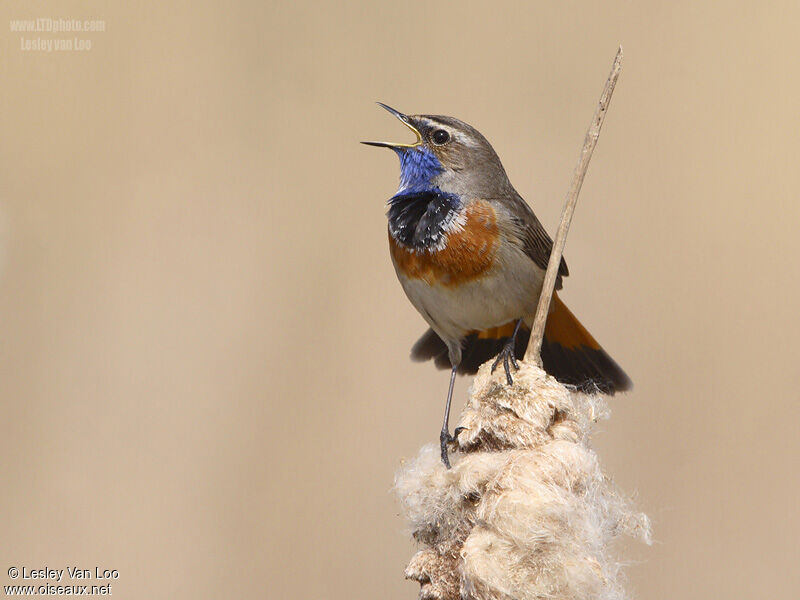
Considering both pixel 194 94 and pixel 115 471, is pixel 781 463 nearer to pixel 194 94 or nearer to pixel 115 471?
pixel 115 471

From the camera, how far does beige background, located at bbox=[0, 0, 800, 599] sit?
4.04 m

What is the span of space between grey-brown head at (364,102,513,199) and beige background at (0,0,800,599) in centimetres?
89

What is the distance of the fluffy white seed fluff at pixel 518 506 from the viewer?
1.86 m

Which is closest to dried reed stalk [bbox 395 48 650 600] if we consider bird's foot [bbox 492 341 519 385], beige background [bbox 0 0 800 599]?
bird's foot [bbox 492 341 519 385]

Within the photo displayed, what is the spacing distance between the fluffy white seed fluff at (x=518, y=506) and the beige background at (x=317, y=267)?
1.50m

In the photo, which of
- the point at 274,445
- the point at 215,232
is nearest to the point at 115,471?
the point at 274,445

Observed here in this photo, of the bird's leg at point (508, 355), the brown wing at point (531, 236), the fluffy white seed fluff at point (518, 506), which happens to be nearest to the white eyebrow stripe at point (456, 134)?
the brown wing at point (531, 236)

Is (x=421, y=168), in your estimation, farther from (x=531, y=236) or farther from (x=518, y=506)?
(x=518, y=506)

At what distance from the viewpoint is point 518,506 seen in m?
1.87

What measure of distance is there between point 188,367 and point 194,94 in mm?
1442

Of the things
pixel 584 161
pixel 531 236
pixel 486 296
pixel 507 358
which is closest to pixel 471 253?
pixel 486 296

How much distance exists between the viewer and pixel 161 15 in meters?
4.98

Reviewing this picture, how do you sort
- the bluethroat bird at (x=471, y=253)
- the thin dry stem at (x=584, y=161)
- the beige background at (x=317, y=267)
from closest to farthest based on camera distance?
the thin dry stem at (x=584, y=161) < the bluethroat bird at (x=471, y=253) < the beige background at (x=317, y=267)

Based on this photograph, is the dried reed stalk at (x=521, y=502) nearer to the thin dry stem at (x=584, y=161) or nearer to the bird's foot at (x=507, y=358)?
the thin dry stem at (x=584, y=161)
